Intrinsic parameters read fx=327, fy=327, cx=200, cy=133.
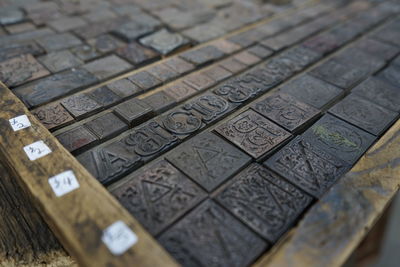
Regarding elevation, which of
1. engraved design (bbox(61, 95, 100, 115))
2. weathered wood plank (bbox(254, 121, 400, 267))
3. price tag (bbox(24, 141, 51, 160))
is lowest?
weathered wood plank (bbox(254, 121, 400, 267))

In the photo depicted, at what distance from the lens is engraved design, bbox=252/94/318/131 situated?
2678mm

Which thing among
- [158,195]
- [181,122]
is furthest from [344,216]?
[181,122]

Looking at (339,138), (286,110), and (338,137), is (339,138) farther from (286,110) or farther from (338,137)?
(286,110)

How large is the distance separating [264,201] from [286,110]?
101 centimetres

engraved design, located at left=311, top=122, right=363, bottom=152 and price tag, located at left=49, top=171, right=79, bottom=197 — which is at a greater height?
price tag, located at left=49, top=171, right=79, bottom=197

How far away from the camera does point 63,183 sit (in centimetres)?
193

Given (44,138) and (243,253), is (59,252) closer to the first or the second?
(44,138)

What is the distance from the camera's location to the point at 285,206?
2061 mm

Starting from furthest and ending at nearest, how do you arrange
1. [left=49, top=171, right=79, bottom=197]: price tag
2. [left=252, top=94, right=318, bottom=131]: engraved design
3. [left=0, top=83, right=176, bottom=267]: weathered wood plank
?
1. [left=252, top=94, right=318, bottom=131]: engraved design
2. [left=49, top=171, right=79, bottom=197]: price tag
3. [left=0, top=83, right=176, bottom=267]: weathered wood plank

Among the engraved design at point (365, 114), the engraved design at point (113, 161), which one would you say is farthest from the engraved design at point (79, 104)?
the engraved design at point (365, 114)

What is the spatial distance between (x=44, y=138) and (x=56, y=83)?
0.98 m

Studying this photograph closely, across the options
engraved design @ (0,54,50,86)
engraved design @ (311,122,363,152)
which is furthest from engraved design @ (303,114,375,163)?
engraved design @ (0,54,50,86)

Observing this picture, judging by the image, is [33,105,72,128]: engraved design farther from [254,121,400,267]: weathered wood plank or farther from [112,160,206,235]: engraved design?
[254,121,400,267]: weathered wood plank

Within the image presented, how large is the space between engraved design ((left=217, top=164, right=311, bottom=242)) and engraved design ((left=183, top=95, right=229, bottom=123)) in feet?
2.13
